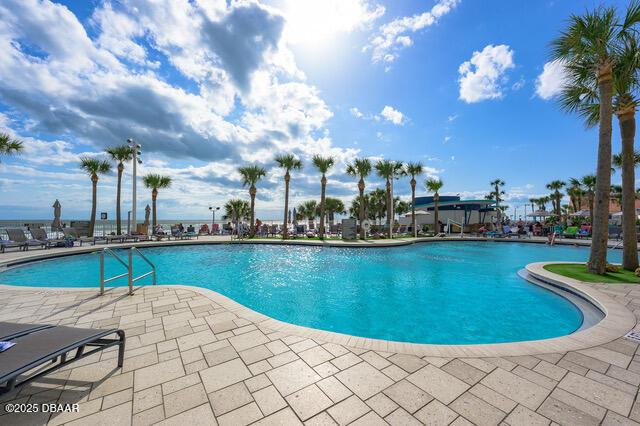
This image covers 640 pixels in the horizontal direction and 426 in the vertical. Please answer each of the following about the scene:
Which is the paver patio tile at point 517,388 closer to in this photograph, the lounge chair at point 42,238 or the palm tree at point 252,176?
the lounge chair at point 42,238

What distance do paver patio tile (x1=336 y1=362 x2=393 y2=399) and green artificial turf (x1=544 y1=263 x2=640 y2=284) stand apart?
729cm

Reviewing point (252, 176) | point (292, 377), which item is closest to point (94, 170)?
point (252, 176)

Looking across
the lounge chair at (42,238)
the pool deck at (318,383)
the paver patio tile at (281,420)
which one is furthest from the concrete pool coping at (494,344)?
the lounge chair at (42,238)

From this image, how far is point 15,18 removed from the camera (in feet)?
22.1

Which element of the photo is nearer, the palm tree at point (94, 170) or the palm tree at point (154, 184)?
the palm tree at point (94, 170)

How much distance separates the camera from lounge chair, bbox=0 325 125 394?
162 cm

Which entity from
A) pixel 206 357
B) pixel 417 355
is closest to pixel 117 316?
pixel 206 357

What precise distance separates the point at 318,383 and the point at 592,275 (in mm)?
8740

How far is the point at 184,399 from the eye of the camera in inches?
80.9

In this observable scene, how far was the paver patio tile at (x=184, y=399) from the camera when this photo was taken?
1920 millimetres

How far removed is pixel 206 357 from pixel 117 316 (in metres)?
2.25

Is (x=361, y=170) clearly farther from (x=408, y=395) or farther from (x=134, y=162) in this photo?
(x=408, y=395)

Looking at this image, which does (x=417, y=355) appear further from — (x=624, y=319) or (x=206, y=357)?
(x=624, y=319)

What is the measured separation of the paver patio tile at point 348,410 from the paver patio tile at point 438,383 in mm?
596
